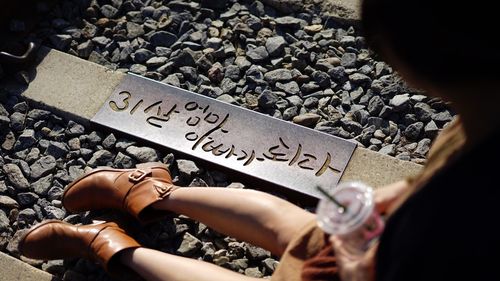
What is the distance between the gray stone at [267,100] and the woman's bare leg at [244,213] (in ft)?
2.28

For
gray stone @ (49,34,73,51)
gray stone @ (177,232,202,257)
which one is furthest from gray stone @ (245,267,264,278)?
gray stone @ (49,34,73,51)

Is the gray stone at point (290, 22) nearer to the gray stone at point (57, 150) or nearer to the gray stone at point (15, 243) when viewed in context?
the gray stone at point (57, 150)

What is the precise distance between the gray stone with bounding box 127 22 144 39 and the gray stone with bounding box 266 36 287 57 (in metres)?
0.60

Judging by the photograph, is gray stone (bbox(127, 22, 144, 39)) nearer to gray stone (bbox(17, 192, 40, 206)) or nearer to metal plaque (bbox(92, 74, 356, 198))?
metal plaque (bbox(92, 74, 356, 198))

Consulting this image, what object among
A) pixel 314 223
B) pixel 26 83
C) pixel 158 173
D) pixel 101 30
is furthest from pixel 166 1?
pixel 314 223

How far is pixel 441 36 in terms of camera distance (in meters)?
1.42

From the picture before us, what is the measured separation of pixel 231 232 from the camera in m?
2.62

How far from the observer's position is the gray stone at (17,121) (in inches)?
129

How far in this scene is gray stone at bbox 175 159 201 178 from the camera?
303cm

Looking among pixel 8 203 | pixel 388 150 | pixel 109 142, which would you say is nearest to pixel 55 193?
pixel 8 203

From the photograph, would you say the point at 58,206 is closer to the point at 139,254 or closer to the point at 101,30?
the point at 139,254

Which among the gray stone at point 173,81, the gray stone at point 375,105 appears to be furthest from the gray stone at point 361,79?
the gray stone at point 173,81

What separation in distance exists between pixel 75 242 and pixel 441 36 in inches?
67.5

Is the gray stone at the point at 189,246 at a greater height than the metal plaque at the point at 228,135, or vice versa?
the metal plaque at the point at 228,135
